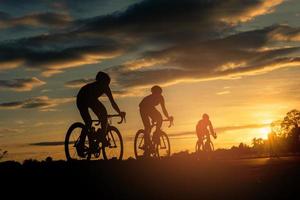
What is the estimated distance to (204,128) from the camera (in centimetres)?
2784

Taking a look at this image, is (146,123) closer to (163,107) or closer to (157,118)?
(157,118)

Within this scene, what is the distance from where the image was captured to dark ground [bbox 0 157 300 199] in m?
10.6

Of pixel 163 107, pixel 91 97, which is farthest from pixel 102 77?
pixel 163 107

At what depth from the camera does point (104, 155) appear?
17500mm

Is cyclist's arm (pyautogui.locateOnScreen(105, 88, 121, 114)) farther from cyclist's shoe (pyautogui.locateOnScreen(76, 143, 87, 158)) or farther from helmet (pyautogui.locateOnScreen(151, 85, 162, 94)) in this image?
helmet (pyautogui.locateOnScreen(151, 85, 162, 94))

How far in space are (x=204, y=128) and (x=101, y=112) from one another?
11.7 meters

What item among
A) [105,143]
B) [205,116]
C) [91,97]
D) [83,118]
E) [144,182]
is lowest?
[144,182]

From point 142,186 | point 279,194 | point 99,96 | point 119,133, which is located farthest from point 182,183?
point 119,133

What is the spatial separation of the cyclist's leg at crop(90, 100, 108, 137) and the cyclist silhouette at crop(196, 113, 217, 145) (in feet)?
A: 34.7

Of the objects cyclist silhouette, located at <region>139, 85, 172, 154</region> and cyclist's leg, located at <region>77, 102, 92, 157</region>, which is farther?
cyclist silhouette, located at <region>139, 85, 172, 154</region>

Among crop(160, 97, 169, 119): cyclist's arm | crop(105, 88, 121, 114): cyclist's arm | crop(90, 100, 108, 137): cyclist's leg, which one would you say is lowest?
crop(90, 100, 108, 137): cyclist's leg

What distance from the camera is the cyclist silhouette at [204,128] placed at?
27.3 metres

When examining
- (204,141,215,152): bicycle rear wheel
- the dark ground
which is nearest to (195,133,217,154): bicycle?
(204,141,215,152): bicycle rear wheel

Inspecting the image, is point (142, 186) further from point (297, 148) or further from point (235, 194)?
point (297, 148)
